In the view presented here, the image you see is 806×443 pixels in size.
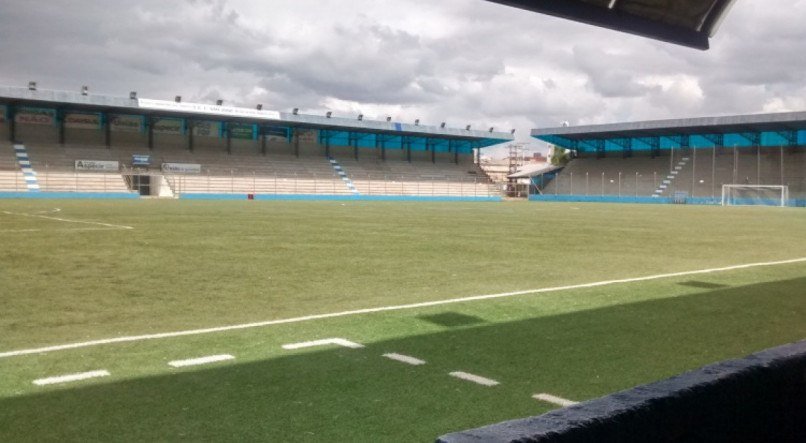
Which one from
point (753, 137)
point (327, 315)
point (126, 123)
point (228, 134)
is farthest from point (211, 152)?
point (327, 315)

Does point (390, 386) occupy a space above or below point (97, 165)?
below

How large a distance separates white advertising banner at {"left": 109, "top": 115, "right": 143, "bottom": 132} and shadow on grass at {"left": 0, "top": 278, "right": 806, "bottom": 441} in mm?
64528

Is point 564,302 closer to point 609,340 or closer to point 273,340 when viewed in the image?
point 609,340

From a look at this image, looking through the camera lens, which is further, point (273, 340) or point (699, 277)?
point (699, 277)

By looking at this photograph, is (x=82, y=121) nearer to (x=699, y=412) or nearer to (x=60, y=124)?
(x=60, y=124)

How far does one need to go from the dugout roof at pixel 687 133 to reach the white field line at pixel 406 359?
67.4 meters

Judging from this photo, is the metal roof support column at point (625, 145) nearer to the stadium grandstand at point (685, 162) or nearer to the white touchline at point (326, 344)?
the stadium grandstand at point (685, 162)

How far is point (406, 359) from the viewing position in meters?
5.59

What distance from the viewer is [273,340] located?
6.27m

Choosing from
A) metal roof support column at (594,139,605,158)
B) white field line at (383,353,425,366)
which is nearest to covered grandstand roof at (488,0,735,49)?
white field line at (383,353,425,366)

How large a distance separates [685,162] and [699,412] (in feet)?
257

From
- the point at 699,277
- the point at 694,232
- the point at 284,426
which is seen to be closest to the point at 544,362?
the point at 284,426

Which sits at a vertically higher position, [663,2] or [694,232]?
[663,2]

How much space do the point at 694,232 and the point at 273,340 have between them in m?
19.4
